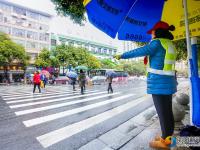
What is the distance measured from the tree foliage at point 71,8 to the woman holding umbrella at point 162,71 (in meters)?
3.75

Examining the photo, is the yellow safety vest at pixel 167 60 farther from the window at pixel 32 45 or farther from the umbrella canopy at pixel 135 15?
the window at pixel 32 45

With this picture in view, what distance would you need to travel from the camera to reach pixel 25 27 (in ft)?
167

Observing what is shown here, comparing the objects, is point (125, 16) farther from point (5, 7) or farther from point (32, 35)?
point (5, 7)

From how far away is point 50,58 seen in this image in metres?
43.7

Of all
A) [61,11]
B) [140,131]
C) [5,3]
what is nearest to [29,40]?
[5,3]

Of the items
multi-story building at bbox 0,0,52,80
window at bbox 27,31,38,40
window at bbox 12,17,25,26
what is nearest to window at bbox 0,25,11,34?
multi-story building at bbox 0,0,52,80

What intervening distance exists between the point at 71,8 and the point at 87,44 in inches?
2420

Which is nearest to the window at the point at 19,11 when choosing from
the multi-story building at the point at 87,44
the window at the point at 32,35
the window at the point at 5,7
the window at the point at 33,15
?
the window at the point at 33,15

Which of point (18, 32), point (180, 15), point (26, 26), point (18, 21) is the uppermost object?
point (18, 21)

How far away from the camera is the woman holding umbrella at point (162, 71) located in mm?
3449

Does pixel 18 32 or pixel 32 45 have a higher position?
pixel 18 32

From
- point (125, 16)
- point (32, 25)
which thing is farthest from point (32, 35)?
point (125, 16)

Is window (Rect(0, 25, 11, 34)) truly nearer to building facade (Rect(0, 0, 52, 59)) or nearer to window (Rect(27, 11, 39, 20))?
building facade (Rect(0, 0, 52, 59))

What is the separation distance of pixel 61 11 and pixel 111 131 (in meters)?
4.04
